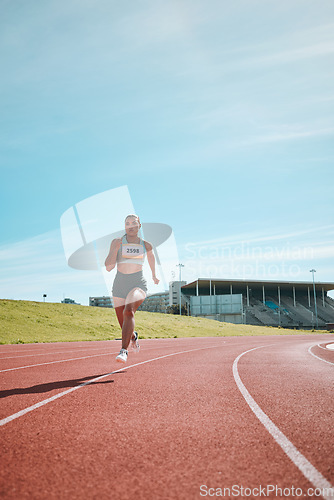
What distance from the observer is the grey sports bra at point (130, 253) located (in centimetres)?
785

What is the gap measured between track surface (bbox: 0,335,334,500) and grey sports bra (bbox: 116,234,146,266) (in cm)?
230

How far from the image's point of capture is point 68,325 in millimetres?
32562

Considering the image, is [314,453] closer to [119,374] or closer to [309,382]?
[309,382]

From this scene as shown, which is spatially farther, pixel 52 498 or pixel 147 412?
pixel 147 412

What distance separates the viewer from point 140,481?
2471 millimetres

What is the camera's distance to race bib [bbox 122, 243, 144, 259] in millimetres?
7844

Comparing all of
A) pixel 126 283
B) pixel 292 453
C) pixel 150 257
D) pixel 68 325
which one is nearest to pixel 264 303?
pixel 68 325

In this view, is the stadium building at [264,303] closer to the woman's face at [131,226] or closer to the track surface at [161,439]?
the woman's face at [131,226]

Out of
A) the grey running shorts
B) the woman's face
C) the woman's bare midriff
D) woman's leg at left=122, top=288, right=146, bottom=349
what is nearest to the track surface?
woman's leg at left=122, top=288, right=146, bottom=349

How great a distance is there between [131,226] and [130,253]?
509 mm

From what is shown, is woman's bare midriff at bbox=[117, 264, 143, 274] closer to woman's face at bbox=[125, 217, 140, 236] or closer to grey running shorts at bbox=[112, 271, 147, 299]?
grey running shorts at bbox=[112, 271, 147, 299]

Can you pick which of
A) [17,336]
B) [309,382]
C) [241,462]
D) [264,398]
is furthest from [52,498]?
[17,336]

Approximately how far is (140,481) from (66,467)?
54 centimetres

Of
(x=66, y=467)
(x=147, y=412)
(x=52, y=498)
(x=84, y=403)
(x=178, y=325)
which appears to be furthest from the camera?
(x=178, y=325)
